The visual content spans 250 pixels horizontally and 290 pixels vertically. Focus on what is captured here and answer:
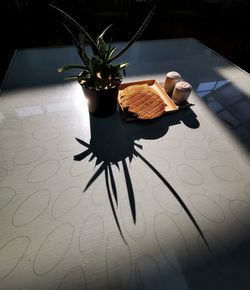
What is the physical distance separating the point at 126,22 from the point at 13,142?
7.56ft

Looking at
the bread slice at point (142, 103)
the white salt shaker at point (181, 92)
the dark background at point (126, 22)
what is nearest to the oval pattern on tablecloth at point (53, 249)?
the bread slice at point (142, 103)

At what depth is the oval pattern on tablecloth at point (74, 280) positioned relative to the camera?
1.29ft

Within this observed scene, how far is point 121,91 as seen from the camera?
2.77 feet

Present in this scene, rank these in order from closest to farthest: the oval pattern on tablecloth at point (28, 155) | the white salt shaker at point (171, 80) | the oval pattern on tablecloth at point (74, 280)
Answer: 1. the oval pattern on tablecloth at point (74, 280)
2. the oval pattern on tablecloth at point (28, 155)
3. the white salt shaker at point (171, 80)

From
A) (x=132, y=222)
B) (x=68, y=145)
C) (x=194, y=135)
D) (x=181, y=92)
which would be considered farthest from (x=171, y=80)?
(x=132, y=222)

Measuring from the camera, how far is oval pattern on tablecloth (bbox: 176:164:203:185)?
577 millimetres

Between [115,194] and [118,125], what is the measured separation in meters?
0.29

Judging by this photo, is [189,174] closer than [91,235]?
No

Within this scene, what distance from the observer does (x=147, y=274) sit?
1.36 ft

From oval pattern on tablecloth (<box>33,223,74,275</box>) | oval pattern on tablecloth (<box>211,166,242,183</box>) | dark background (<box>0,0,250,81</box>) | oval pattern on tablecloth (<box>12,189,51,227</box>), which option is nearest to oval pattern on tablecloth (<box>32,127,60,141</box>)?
oval pattern on tablecloth (<box>12,189,51,227</box>)

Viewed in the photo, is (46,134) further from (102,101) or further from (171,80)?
(171,80)

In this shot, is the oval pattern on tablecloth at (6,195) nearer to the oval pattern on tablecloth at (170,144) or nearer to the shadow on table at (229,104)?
the oval pattern on tablecloth at (170,144)

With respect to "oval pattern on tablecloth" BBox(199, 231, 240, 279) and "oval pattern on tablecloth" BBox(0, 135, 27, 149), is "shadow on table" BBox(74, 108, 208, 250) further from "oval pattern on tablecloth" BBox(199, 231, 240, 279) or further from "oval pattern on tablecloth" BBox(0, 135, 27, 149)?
"oval pattern on tablecloth" BBox(0, 135, 27, 149)

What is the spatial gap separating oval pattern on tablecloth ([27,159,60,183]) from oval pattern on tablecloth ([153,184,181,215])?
0.30 meters
